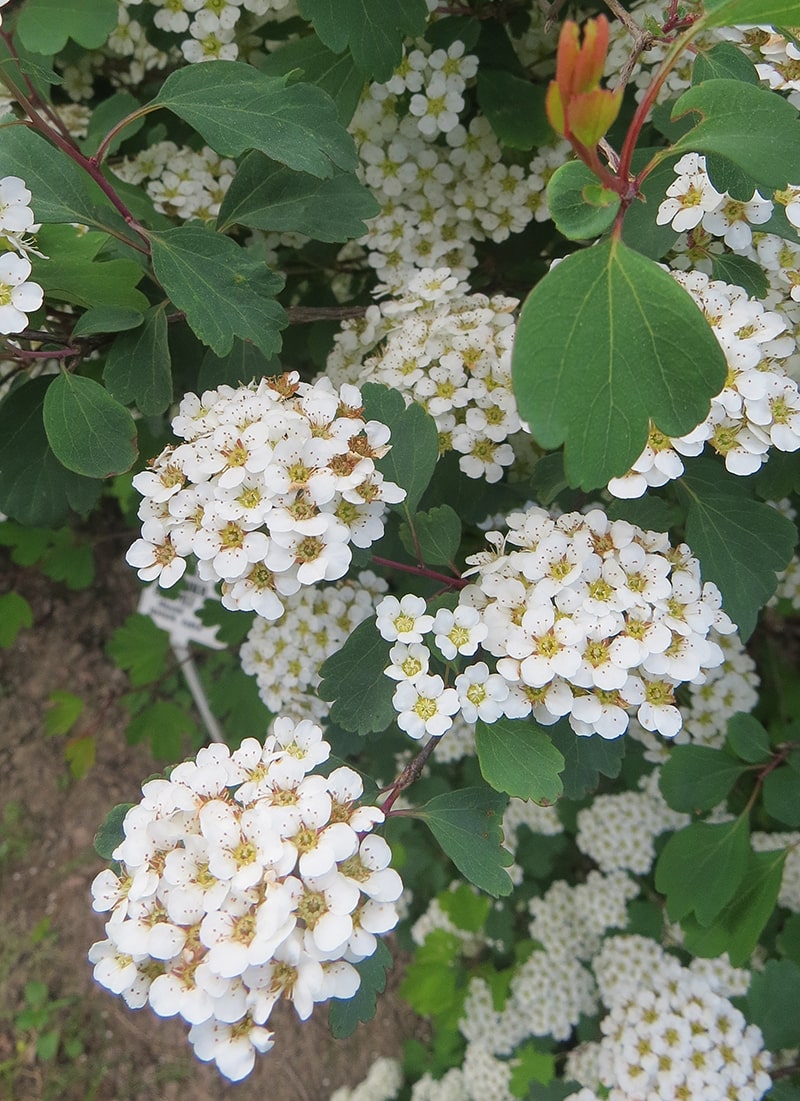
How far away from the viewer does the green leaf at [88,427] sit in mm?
1111

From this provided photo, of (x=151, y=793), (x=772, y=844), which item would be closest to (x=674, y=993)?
(x=772, y=844)

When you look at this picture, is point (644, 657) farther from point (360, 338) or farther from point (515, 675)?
point (360, 338)

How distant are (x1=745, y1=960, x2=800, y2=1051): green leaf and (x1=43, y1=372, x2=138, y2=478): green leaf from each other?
59.6 inches

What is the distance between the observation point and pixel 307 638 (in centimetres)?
131

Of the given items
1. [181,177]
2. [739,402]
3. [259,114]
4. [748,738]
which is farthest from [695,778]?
[181,177]

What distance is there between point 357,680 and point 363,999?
37 cm

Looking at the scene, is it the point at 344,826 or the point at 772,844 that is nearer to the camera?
the point at 344,826

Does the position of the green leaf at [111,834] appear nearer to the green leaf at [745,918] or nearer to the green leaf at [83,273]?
the green leaf at [83,273]

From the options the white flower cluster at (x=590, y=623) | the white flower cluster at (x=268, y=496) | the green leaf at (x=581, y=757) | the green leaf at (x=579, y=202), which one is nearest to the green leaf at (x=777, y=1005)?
the green leaf at (x=581, y=757)

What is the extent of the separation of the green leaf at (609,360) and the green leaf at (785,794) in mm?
945

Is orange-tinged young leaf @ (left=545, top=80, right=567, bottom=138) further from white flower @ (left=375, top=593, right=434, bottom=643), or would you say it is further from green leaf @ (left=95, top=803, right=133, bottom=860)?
green leaf @ (left=95, top=803, right=133, bottom=860)

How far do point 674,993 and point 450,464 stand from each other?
119cm

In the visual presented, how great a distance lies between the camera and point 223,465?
99 cm

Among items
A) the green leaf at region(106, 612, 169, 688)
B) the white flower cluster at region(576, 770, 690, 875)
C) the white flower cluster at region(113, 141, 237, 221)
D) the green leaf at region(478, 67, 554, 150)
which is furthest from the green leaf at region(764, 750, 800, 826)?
the green leaf at region(106, 612, 169, 688)
